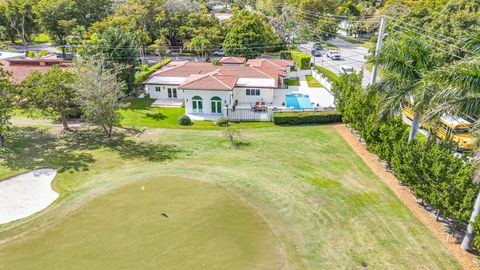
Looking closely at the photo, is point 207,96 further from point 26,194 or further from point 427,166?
point 427,166

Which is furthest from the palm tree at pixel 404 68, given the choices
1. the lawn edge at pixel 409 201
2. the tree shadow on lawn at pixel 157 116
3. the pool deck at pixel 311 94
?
the tree shadow on lawn at pixel 157 116

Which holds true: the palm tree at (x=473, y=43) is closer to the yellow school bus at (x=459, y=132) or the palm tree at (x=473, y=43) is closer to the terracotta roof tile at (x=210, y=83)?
the yellow school bus at (x=459, y=132)

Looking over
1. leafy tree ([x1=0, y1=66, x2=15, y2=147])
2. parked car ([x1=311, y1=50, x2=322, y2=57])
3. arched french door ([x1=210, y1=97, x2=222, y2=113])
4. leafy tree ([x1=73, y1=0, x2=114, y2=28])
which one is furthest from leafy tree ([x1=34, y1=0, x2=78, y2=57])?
parked car ([x1=311, y1=50, x2=322, y2=57])

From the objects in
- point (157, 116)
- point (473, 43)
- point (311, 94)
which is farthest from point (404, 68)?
point (157, 116)

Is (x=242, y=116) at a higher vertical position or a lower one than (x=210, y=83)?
lower

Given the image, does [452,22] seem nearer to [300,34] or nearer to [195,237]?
[300,34]

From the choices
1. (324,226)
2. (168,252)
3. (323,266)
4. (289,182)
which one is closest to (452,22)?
(289,182)
